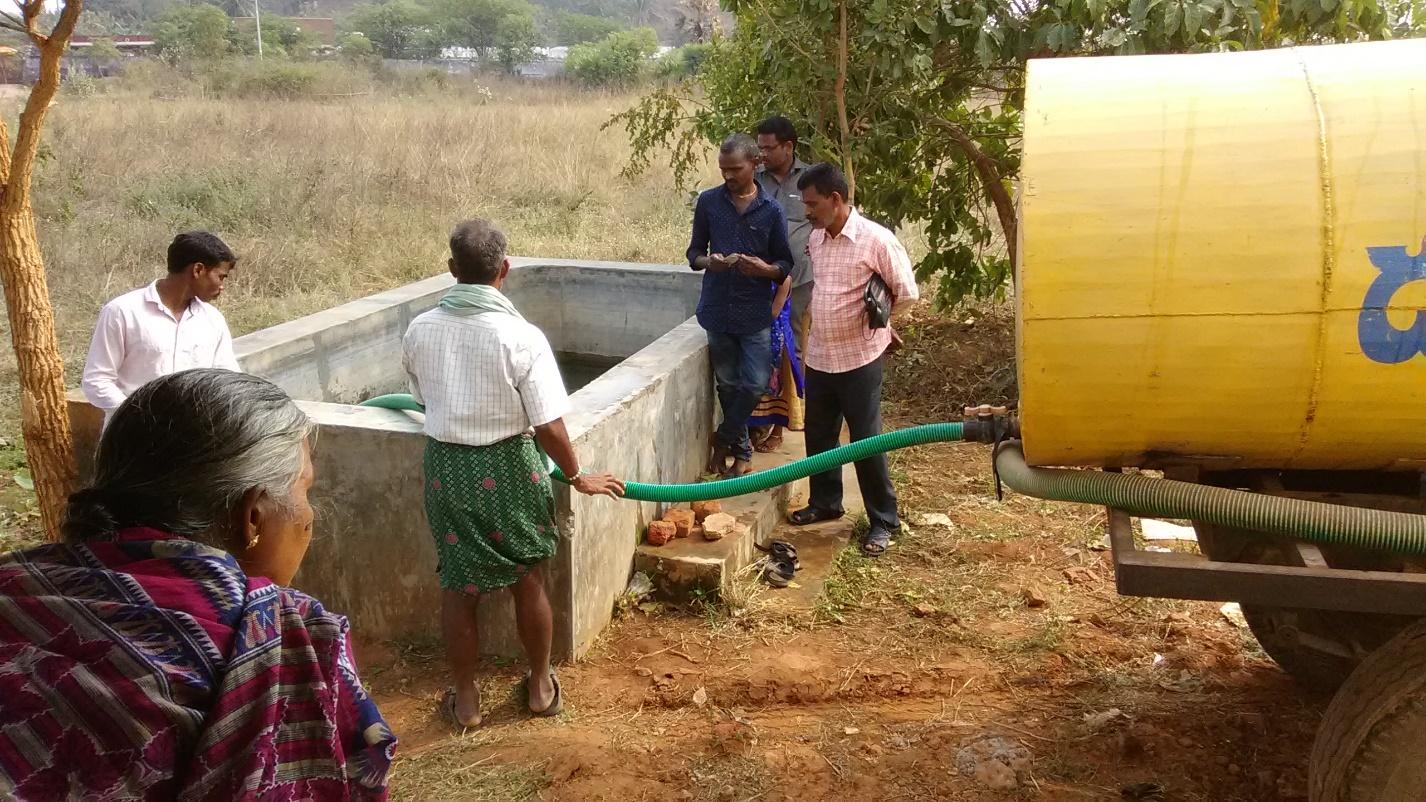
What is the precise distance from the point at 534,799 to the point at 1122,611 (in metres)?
2.54

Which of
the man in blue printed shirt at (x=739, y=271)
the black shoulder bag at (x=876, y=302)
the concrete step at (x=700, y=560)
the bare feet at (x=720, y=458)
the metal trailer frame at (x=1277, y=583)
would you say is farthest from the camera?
the bare feet at (x=720, y=458)

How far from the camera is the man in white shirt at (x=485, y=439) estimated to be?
10.9 feet

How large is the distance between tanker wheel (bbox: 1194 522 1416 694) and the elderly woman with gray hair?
2270 mm

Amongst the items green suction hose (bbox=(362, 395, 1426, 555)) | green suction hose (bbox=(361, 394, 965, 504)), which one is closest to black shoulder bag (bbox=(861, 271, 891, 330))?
green suction hose (bbox=(361, 394, 965, 504))

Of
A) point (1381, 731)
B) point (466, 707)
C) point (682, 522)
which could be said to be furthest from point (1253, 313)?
point (682, 522)

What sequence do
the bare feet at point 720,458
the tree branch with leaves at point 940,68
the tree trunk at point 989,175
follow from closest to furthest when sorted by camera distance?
1. the bare feet at point 720,458
2. the tree branch with leaves at point 940,68
3. the tree trunk at point 989,175

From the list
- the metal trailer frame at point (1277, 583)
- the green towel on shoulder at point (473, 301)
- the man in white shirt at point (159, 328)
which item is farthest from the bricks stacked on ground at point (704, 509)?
the metal trailer frame at point (1277, 583)

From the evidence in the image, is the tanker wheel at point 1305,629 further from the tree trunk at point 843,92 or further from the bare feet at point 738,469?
the tree trunk at point 843,92

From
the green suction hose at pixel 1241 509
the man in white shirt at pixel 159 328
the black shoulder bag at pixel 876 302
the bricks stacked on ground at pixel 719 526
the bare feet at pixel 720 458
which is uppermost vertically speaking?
the man in white shirt at pixel 159 328

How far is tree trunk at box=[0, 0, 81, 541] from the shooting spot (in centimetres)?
337

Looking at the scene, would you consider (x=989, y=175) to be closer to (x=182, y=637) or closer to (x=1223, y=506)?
(x=1223, y=506)

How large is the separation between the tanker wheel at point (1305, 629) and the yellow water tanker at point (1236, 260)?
1.56 feet

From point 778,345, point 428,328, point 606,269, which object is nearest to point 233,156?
point 606,269

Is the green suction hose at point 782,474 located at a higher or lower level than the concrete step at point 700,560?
higher
